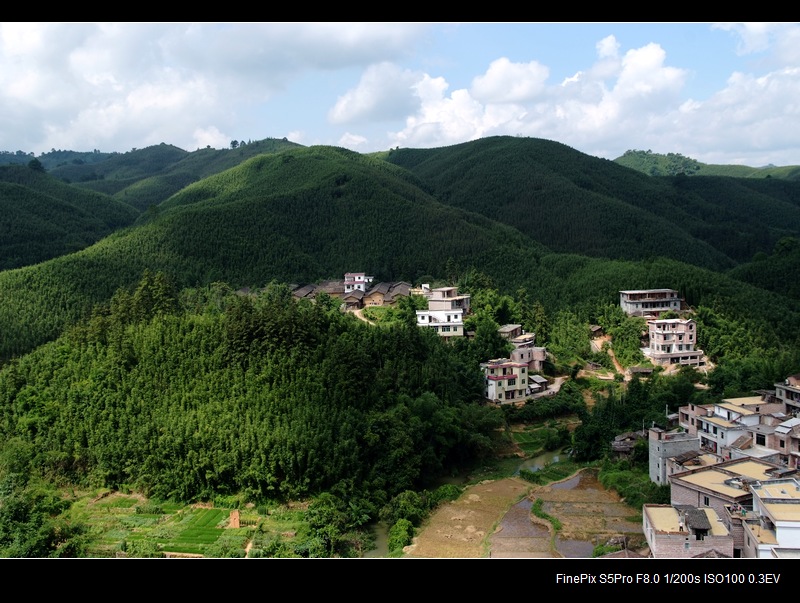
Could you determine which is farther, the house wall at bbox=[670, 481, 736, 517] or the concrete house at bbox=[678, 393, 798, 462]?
the concrete house at bbox=[678, 393, 798, 462]

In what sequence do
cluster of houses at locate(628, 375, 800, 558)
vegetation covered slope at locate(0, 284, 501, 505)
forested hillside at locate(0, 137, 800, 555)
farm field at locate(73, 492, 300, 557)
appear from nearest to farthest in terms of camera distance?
cluster of houses at locate(628, 375, 800, 558) < farm field at locate(73, 492, 300, 557) < vegetation covered slope at locate(0, 284, 501, 505) < forested hillside at locate(0, 137, 800, 555)

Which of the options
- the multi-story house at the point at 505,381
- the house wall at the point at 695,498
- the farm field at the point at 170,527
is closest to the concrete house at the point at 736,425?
the house wall at the point at 695,498

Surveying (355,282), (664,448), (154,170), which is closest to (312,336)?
(664,448)

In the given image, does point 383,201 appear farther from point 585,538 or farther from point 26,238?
point 585,538

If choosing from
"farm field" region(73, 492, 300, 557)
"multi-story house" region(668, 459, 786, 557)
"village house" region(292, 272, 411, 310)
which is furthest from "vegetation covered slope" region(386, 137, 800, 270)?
"farm field" region(73, 492, 300, 557)

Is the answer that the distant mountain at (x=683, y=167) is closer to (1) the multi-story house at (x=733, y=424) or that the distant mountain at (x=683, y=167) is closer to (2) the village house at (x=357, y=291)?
(2) the village house at (x=357, y=291)

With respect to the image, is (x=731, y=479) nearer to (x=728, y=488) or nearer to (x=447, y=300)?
(x=728, y=488)

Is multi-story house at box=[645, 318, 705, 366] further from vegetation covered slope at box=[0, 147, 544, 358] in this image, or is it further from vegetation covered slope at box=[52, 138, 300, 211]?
vegetation covered slope at box=[52, 138, 300, 211]
